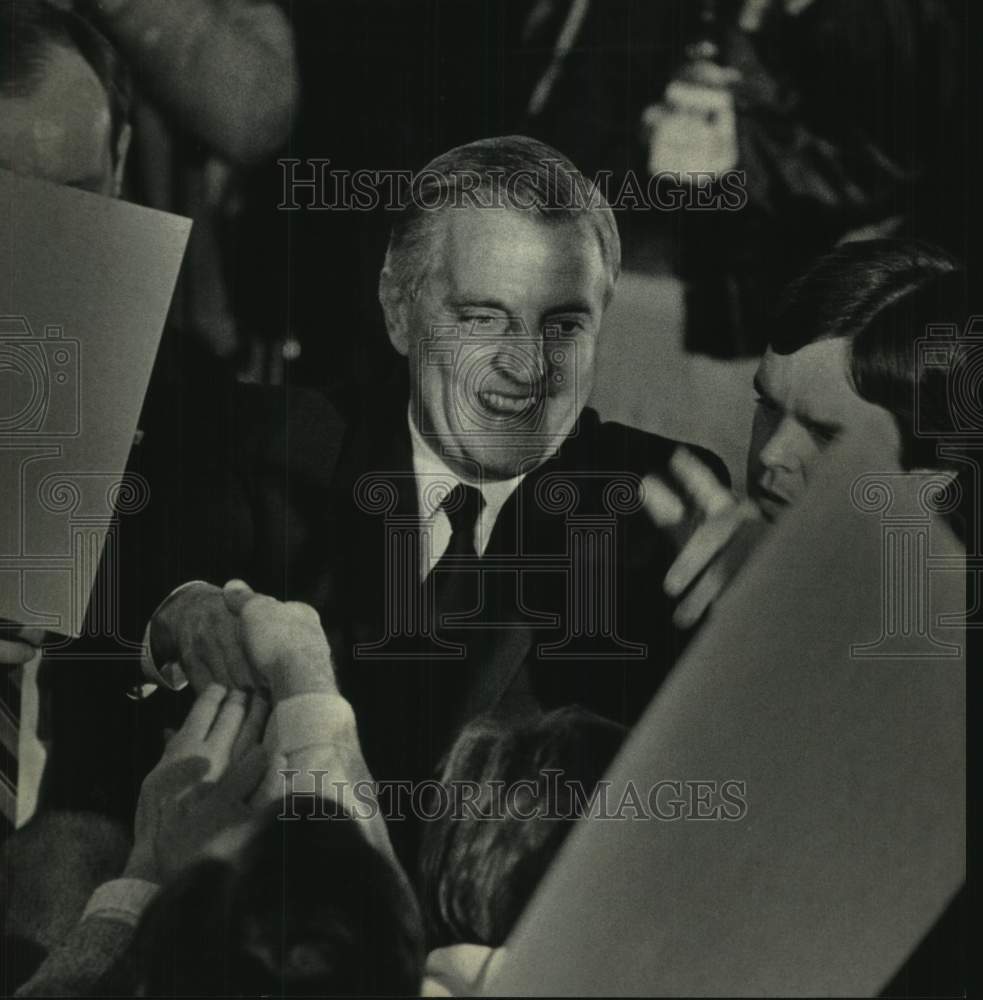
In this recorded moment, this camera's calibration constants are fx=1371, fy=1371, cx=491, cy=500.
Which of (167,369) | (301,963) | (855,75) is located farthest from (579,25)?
(301,963)

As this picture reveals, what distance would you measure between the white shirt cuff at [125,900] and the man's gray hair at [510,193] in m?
1.76

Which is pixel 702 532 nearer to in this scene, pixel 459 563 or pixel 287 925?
pixel 459 563

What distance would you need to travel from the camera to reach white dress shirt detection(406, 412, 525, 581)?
3.77m

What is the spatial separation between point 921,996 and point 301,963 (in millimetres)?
1650

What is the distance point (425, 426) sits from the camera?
3801mm

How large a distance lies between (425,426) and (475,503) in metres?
0.26

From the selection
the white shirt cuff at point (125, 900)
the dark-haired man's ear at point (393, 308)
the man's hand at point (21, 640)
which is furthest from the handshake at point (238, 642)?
the dark-haired man's ear at point (393, 308)

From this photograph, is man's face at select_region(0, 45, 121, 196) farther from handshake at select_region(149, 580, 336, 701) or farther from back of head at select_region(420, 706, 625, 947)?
back of head at select_region(420, 706, 625, 947)

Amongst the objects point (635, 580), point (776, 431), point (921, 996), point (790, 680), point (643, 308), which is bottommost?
point (921, 996)

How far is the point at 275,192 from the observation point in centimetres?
380

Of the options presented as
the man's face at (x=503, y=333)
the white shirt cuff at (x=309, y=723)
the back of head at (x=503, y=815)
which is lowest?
the back of head at (x=503, y=815)

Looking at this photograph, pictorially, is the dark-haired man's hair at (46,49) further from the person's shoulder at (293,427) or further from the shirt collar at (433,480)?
the shirt collar at (433,480)

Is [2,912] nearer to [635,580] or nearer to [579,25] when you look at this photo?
[635,580]

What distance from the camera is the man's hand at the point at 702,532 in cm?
370
